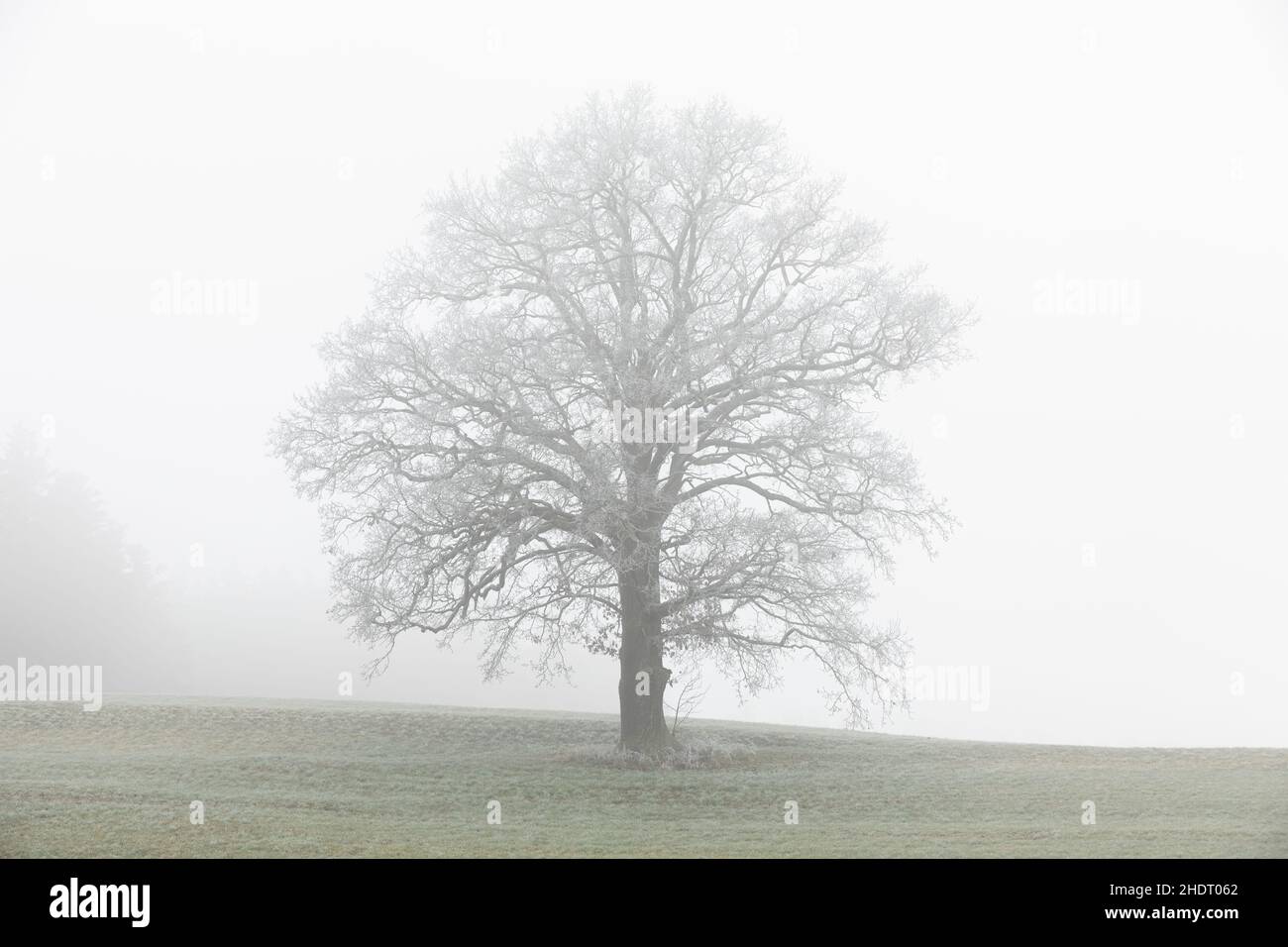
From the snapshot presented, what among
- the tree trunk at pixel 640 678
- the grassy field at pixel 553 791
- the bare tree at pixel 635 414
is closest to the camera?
the grassy field at pixel 553 791

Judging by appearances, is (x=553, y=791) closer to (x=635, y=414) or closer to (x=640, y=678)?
(x=640, y=678)

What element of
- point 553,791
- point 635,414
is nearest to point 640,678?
point 553,791

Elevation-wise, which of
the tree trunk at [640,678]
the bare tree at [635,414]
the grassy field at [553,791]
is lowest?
the grassy field at [553,791]

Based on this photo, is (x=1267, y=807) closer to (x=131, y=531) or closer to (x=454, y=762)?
(x=454, y=762)

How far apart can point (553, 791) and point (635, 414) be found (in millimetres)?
8043

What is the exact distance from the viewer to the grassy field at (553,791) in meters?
14.1

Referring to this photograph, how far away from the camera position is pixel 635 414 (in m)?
21.9

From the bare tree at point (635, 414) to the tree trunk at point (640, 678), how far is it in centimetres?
5

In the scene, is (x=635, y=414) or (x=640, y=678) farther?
(x=640, y=678)

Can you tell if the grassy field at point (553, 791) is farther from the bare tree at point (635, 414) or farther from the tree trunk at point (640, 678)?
the bare tree at point (635, 414)

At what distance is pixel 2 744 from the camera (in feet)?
73.1

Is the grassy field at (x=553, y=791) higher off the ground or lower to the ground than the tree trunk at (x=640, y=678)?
lower

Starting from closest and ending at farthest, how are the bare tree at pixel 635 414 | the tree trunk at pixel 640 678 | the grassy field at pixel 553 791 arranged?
1. the grassy field at pixel 553 791
2. the bare tree at pixel 635 414
3. the tree trunk at pixel 640 678

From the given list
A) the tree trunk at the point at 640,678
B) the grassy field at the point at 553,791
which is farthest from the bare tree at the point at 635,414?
the grassy field at the point at 553,791
